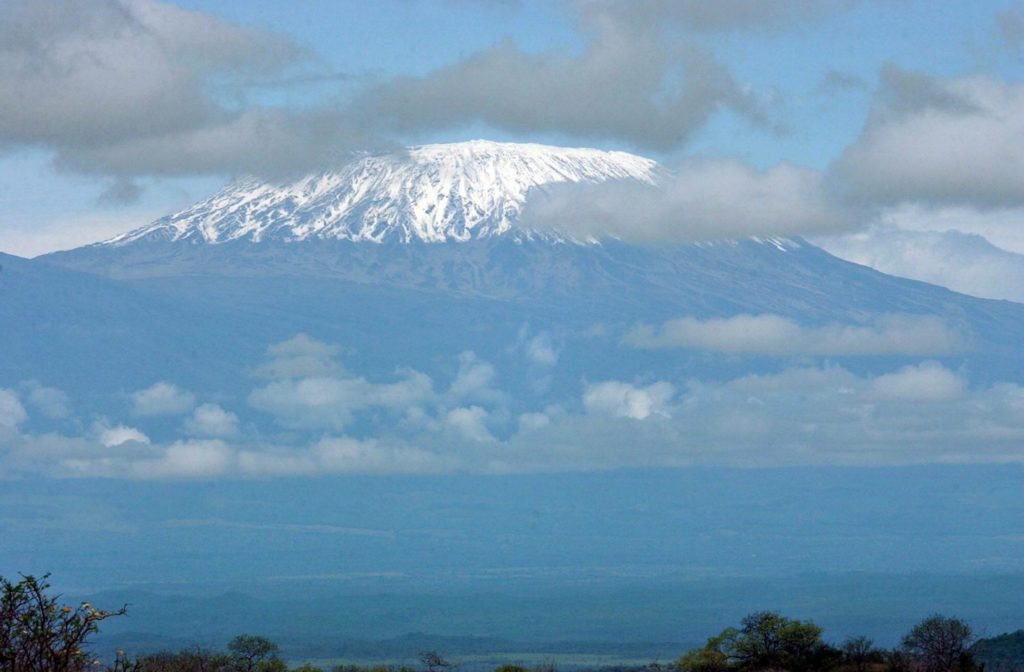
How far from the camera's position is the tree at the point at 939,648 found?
8050cm

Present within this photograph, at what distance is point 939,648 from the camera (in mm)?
89062

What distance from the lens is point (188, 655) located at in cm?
10650

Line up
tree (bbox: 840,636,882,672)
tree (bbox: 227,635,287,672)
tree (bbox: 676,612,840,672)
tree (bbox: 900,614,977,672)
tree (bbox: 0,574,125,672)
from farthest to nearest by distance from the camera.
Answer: tree (bbox: 227,635,287,672)
tree (bbox: 676,612,840,672)
tree (bbox: 840,636,882,672)
tree (bbox: 900,614,977,672)
tree (bbox: 0,574,125,672)

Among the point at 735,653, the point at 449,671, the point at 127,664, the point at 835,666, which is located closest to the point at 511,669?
the point at 735,653

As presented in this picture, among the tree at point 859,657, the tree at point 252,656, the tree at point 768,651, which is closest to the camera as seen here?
the tree at point 859,657

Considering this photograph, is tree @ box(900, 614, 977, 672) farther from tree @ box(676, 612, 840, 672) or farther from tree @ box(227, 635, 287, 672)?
tree @ box(227, 635, 287, 672)

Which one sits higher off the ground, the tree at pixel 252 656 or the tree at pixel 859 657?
the tree at pixel 252 656

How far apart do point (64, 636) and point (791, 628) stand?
73.7 meters

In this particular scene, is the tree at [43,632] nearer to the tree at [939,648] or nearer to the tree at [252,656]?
the tree at [939,648]

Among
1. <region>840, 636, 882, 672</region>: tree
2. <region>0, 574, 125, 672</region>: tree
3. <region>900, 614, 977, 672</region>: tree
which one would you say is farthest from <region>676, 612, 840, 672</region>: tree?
<region>0, 574, 125, 672</region>: tree

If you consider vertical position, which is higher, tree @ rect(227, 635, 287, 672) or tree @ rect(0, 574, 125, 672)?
tree @ rect(227, 635, 287, 672)

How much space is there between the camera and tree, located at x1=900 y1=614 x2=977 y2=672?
80500 mm

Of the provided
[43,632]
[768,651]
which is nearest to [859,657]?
[768,651]

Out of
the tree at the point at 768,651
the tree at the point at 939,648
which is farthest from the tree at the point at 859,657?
the tree at the point at 939,648
